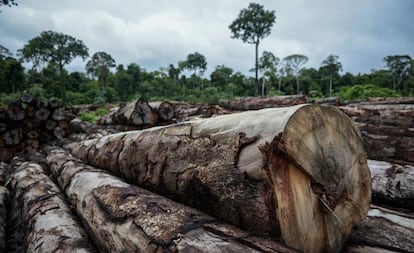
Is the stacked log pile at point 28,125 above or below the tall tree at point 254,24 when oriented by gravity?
below

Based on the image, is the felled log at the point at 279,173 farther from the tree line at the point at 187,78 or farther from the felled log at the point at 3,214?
the tree line at the point at 187,78

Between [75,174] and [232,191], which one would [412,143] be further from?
[75,174]

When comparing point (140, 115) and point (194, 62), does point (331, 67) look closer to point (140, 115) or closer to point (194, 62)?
point (194, 62)

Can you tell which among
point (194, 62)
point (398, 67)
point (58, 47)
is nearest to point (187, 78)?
point (194, 62)

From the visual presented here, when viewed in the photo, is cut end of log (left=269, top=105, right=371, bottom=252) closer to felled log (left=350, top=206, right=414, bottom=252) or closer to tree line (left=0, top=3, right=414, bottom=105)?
felled log (left=350, top=206, right=414, bottom=252)

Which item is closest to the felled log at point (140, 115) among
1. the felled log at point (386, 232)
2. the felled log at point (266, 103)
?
the felled log at point (266, 103)

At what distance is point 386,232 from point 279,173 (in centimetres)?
97

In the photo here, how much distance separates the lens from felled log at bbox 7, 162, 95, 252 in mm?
1599

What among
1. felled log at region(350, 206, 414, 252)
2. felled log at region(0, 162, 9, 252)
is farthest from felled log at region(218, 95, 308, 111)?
felled log at region(0, 162, 9, 252)

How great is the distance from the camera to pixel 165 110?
5.70m

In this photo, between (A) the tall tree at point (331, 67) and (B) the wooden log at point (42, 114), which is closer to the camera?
(B) the wooden log at point (42, 114)

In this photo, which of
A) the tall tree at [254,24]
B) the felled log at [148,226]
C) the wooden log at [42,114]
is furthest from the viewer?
the tall tree at [254,24]

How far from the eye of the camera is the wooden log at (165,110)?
223 inches

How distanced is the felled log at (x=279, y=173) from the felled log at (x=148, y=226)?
3.9 inches
